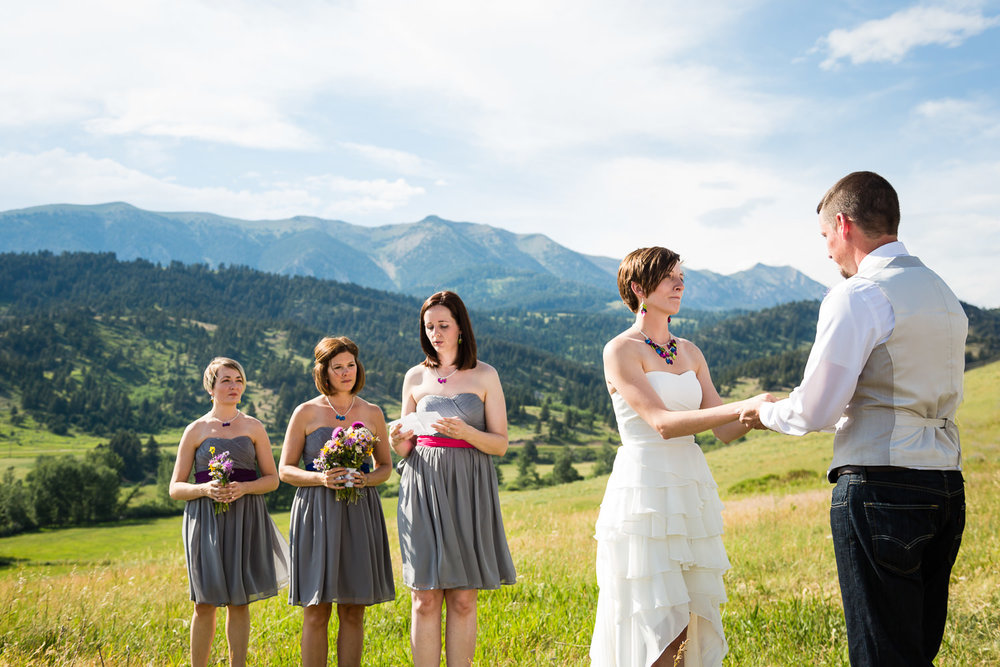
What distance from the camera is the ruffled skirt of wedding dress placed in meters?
4.29

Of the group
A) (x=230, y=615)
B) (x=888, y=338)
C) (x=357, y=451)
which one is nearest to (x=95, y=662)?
(x=230, y=615)

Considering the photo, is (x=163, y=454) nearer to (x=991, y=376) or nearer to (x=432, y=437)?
(x=991, y=376)

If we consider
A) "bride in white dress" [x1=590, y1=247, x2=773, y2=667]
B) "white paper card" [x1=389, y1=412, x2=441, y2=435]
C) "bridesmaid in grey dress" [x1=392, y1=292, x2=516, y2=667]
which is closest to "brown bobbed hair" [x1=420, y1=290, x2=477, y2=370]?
"bridesmaid in grey dress" [x1=392, y1=292, x2=516, y2=667]

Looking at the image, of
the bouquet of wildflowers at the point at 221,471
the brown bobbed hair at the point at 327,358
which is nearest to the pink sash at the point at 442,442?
the brown bobbed hair at the point at 327,358

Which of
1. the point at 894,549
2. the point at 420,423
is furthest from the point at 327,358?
the point at 894,549

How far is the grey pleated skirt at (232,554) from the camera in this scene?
216 inches

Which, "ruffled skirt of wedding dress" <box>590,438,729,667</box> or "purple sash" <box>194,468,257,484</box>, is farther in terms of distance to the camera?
"purple sash" <box>194,468,257,484</box>

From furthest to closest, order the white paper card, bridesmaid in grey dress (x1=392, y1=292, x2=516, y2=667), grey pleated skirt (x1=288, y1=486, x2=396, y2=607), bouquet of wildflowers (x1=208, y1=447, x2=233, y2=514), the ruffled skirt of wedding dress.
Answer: bouquet of wildflowers (x1=208, y1=447, x2=233, y2=514) < grey pleated skirt (x1=288, y1=486, x2=396, y2=607) < the white paper card < bridesmaid in grey dress (x1=392, y1=292, x2=516, y2=667) < the ruffled skirt of wedding dress

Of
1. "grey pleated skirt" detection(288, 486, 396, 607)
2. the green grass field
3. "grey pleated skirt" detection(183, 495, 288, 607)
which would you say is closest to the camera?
"grey pleated skirt" detection(288, 486, 396, 607)

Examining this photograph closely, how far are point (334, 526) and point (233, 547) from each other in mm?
932

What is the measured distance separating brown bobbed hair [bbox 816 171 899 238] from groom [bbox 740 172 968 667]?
0.44 feet

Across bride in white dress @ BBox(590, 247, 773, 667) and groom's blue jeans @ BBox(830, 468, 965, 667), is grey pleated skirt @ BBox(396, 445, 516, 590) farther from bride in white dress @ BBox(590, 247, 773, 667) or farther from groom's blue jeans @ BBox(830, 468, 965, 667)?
groom's blue jeans @ BBox(830, 468, 965, 667)

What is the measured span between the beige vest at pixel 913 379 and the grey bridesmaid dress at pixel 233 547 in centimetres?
452

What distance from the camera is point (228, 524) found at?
18.7 feet
